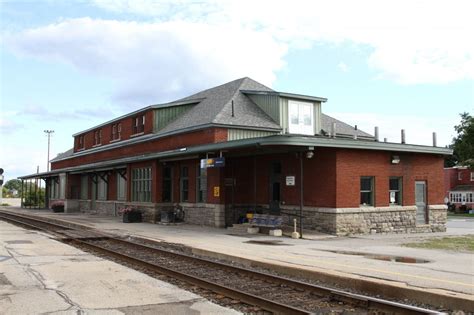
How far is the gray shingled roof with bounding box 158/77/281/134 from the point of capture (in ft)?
83.1

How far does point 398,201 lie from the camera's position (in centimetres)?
2158

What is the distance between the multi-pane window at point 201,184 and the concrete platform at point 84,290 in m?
10.8

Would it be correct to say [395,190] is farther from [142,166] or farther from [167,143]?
[142,166]

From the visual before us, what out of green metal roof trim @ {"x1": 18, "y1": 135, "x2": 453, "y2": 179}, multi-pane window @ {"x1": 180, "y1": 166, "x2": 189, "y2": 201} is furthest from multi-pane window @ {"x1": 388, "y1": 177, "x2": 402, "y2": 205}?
multi-pane window @ {"x1": 180, "y1": 166, "x2": 189, "y2": 201}

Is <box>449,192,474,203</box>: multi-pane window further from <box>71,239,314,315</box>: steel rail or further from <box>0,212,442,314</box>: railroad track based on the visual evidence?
<box>71,239,314,315</box>: steel rail

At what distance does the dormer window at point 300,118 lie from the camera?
90.1 ft

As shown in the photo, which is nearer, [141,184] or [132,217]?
[132,217]

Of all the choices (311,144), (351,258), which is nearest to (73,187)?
(311,144)

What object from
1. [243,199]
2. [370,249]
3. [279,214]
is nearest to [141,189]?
[243,199]

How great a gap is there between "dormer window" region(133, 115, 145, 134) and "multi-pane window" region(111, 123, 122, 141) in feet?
10.9

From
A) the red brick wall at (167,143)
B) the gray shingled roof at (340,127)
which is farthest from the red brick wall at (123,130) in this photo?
the gray shingled roof at (340,127)

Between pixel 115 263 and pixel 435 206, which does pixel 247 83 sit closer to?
pixel 435 206

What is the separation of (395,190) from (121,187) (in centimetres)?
2021

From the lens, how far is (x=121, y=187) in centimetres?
3484
